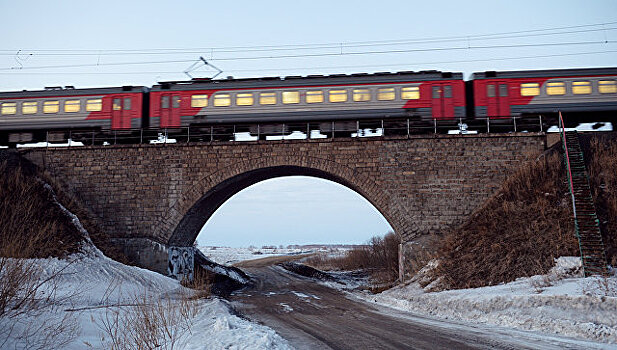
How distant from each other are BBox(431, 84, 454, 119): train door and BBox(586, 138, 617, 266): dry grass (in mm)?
6164

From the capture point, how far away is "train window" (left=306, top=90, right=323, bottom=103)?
20.9 m

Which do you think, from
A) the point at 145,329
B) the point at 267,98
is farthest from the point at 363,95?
the point at 145,329

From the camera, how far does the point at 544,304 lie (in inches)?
371

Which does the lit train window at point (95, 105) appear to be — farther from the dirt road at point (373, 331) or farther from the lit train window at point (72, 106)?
the dirt road at point (373, 331)

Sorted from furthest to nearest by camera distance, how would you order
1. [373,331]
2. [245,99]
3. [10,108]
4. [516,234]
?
[10,108]
[245,99]
[516,234]
[373,331]

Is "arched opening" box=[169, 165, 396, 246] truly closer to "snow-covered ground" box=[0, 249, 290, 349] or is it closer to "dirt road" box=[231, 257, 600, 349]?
"snow-covered ground" box=[0, 249, 290, 349]

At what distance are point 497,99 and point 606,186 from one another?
645 cm

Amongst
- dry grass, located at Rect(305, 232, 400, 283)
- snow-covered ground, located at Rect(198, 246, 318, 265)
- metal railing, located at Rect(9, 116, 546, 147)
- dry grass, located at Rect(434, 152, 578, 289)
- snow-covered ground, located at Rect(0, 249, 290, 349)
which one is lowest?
snow-covered ground, located at Rect(198, 246, 318, 265)

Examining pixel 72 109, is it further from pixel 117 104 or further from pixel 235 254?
pixel 235 254

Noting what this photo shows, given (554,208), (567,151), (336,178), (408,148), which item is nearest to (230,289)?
(336,178)

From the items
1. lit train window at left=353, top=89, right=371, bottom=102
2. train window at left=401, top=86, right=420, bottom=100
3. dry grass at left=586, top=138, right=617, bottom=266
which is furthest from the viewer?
lit train window at left=353, top=89, right=371, bottom=102

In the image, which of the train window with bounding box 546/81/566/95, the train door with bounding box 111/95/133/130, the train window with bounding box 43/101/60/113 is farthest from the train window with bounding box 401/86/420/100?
the train window with bounding box 43/101/60/113

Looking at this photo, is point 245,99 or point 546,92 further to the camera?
point 245,99

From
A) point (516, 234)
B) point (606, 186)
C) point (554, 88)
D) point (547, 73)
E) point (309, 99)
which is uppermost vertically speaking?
point (547, 73)
